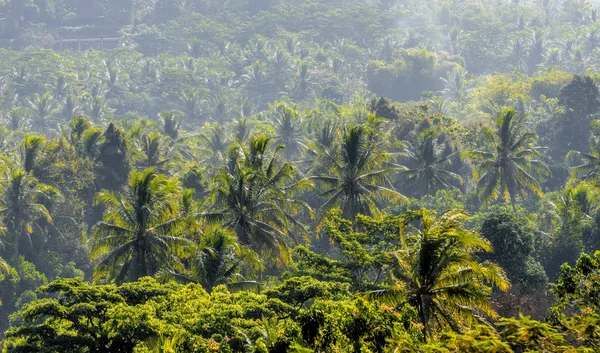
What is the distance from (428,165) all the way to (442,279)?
34008mm

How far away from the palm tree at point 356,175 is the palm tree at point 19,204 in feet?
64.7

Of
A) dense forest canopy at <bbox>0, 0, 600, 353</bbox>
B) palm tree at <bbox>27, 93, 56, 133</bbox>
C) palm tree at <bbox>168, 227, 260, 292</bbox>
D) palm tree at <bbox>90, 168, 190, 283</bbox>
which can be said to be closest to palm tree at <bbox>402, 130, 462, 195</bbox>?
dense forest canopy at <bbox>0, 0, 600, 353</bbox>

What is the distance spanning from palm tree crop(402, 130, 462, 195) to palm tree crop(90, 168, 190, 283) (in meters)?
25.7

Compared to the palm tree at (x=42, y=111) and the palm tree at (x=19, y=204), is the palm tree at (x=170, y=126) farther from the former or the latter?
the palm tree at (x=42, y=111)

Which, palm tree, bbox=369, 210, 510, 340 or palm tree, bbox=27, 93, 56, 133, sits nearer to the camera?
palm tree, bbox=369, 210, 510, 340

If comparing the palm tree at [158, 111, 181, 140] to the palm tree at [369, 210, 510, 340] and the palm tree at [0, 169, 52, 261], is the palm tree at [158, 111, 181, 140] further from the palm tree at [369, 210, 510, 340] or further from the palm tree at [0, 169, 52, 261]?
the palm tree at [369, 210, 510, 340]

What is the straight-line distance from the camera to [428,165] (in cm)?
5631

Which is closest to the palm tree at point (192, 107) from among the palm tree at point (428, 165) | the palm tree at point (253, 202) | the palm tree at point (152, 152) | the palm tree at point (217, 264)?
the palm tree at point (152, 152)

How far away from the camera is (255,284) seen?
31562 mm

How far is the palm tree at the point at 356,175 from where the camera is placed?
40.0 meters

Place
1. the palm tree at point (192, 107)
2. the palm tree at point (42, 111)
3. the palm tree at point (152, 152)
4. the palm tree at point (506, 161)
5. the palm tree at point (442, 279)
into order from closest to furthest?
the palm tree at point (442, 279)
the palm tree at point (506, 161)
the palm tree at point (152, 152)
the palm tree at point (42, 111)
the palm tree at point (192, 107)

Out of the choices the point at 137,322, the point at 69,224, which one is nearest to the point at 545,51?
the point at 69,224

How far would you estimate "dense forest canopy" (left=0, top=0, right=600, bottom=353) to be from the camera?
22672 mm

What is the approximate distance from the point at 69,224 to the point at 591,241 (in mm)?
37163
